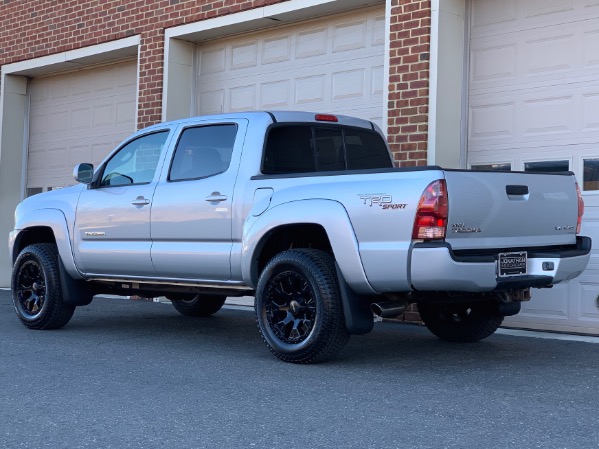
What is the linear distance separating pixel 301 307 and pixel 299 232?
643 mm

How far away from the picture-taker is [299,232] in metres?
7.29

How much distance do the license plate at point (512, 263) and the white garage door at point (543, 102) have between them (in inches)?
106

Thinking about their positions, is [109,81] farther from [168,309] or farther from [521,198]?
[521,198]

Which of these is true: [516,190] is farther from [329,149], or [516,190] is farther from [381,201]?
[329,149]

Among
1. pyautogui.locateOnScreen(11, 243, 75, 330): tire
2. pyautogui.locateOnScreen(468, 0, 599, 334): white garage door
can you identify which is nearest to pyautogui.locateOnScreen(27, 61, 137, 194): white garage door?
pyautogui.locateOnScreen(11, 243, 75, 330): tire

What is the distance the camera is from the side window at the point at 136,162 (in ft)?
27.5

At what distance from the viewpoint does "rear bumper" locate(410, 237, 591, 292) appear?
6.18 m

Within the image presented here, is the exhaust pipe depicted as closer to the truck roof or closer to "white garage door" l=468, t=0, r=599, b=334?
the truck roof

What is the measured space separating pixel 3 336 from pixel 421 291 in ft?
13.2

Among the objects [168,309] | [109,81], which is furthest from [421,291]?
[109,81]

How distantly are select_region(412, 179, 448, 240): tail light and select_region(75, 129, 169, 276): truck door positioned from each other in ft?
9.19

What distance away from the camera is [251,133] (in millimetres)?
7613

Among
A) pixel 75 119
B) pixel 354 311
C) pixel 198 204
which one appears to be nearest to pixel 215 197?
pixel 198 204

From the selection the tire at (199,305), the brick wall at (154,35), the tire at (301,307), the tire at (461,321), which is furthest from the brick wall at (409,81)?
the tire at (301,307)
